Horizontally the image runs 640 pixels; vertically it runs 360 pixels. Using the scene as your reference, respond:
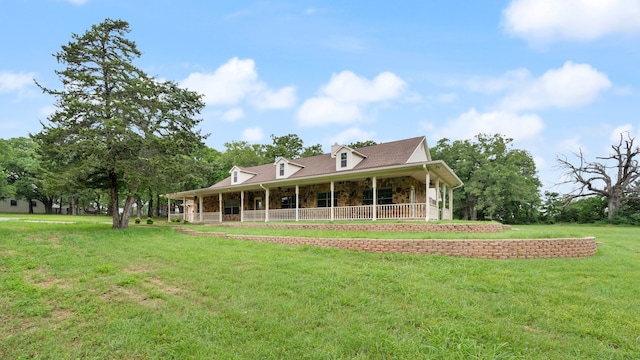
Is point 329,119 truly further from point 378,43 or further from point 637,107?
point 637,107

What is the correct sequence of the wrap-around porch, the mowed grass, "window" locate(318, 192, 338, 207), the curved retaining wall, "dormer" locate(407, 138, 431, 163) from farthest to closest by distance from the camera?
"window" locate(318, 192, 338, 207), "dormer" locate(407, 138, 431, 163), the wrap-around porch, the curved retaining wall, the mowed grass

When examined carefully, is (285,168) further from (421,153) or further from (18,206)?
(18,206)

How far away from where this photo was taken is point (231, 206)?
23.4 m

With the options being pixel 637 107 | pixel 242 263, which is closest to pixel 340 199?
pixel 242 263

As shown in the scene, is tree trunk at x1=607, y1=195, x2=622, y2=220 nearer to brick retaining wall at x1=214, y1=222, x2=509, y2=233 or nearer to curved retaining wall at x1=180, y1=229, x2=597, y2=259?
brick retaining wall at x1=214, y1=222, x2=509, y2=233

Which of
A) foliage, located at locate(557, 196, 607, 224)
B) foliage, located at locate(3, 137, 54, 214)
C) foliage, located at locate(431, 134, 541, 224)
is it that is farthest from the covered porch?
foliage, located at locate(3, 137, 54, 214)

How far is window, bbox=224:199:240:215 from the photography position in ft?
75.6

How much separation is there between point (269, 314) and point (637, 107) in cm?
2878

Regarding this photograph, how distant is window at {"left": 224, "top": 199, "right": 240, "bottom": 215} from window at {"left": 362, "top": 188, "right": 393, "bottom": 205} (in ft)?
32.4

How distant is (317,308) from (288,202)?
15774 millimetres

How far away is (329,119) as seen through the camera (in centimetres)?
2173

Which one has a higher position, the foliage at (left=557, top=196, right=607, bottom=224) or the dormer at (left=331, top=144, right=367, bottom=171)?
the dormer at (left=331, top=144, right=367, bottom=171)

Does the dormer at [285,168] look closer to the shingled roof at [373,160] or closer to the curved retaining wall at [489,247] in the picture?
the shingled roof at [373,160]

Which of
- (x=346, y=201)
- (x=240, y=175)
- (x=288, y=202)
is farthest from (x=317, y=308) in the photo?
(x=240, y=175)
